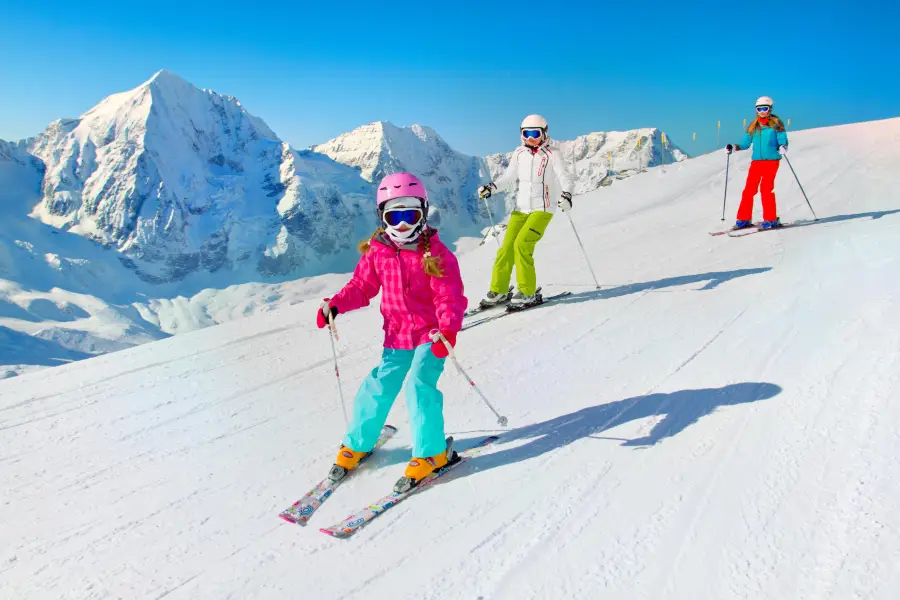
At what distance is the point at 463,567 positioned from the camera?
8.89 ft

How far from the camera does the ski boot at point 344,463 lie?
145 inches

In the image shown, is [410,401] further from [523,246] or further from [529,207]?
[529,207]

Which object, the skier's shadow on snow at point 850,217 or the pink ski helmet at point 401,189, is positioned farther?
the skier's shadow on snow at point 850,217

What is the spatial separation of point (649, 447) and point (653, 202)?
14.4m

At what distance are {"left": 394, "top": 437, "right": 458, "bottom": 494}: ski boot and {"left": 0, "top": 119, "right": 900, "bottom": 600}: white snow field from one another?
11cm

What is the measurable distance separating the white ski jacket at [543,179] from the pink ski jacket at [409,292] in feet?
13.1

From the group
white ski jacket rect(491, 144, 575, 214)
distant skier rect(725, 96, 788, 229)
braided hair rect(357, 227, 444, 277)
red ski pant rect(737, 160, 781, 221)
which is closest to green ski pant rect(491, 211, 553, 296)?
white ski jacket rect(491, 144, 575, 214)

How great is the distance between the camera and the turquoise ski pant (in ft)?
12.0

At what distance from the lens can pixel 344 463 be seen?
378 centimetres

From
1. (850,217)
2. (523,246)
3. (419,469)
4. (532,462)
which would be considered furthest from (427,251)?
(850,217)

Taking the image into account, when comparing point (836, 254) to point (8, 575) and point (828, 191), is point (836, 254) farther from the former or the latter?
point (8, 575)

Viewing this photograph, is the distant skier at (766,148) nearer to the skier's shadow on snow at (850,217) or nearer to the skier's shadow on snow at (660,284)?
the skier's shadow on snow at (850,217)

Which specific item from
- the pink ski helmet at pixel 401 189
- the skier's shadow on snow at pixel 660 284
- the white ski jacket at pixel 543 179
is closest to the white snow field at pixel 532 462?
the skier's shadow on snow at pixel 660 284

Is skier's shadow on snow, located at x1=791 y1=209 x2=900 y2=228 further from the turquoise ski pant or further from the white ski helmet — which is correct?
the turquoise ski pant
